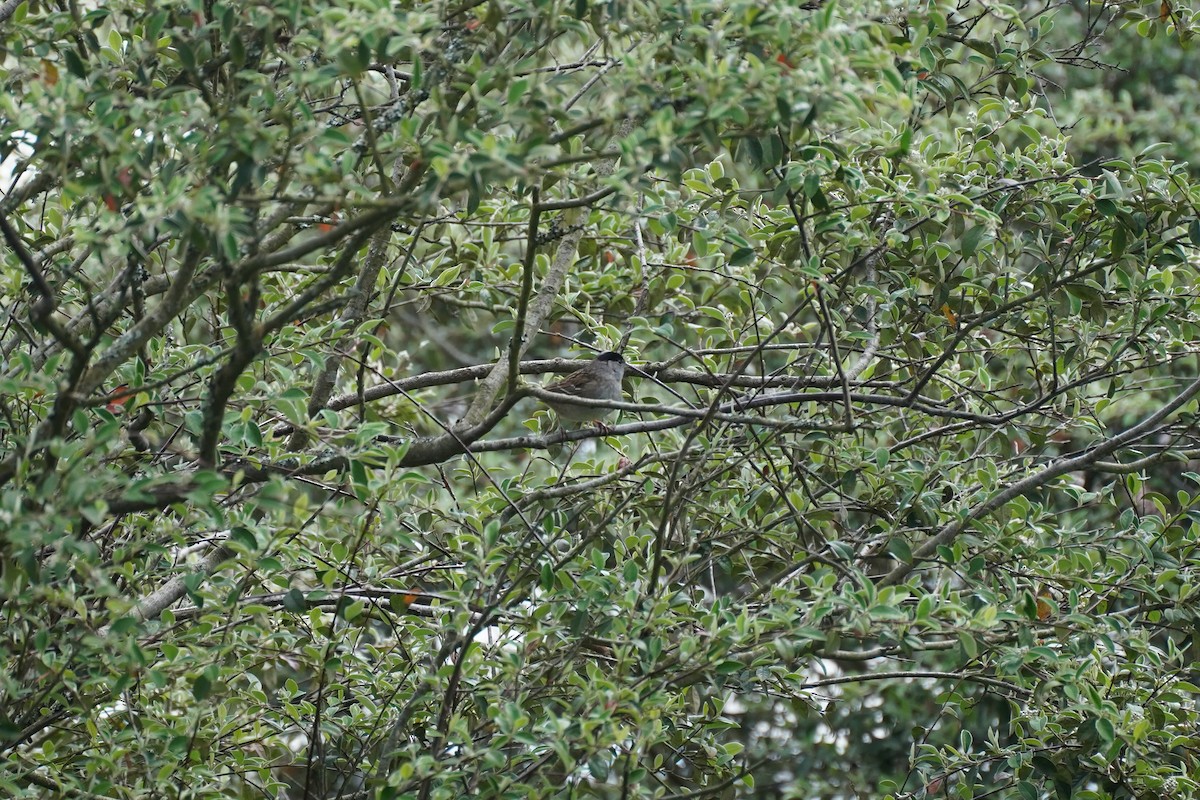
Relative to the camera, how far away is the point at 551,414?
4859mm

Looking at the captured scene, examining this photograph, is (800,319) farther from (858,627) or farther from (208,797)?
(208,797)

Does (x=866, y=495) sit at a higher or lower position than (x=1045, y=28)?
lower

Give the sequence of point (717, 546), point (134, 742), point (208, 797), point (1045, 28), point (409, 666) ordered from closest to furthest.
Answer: point (134, 742), point (208, 797), point (409, 666), point (717, 546), point (1045, 28)

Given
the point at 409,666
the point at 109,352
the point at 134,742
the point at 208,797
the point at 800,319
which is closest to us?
the point at 109,352

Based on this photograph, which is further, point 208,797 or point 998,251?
point 998,251

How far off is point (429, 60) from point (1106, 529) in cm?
303

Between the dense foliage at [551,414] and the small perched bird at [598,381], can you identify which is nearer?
the dense foliage at [551,414]

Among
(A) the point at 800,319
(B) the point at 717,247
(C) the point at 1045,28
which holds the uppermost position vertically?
(C) the point at 1045,28

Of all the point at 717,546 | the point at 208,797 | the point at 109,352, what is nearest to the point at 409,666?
the point at 208,797

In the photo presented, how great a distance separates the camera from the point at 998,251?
4.62 m

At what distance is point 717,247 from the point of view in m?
4.33

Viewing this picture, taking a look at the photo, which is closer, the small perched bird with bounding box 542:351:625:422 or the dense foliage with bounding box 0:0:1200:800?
the dense foliage with bounding box 0:0:1200:800

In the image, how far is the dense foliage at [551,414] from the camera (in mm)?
2855

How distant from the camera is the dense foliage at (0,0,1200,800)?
2.86 metres
